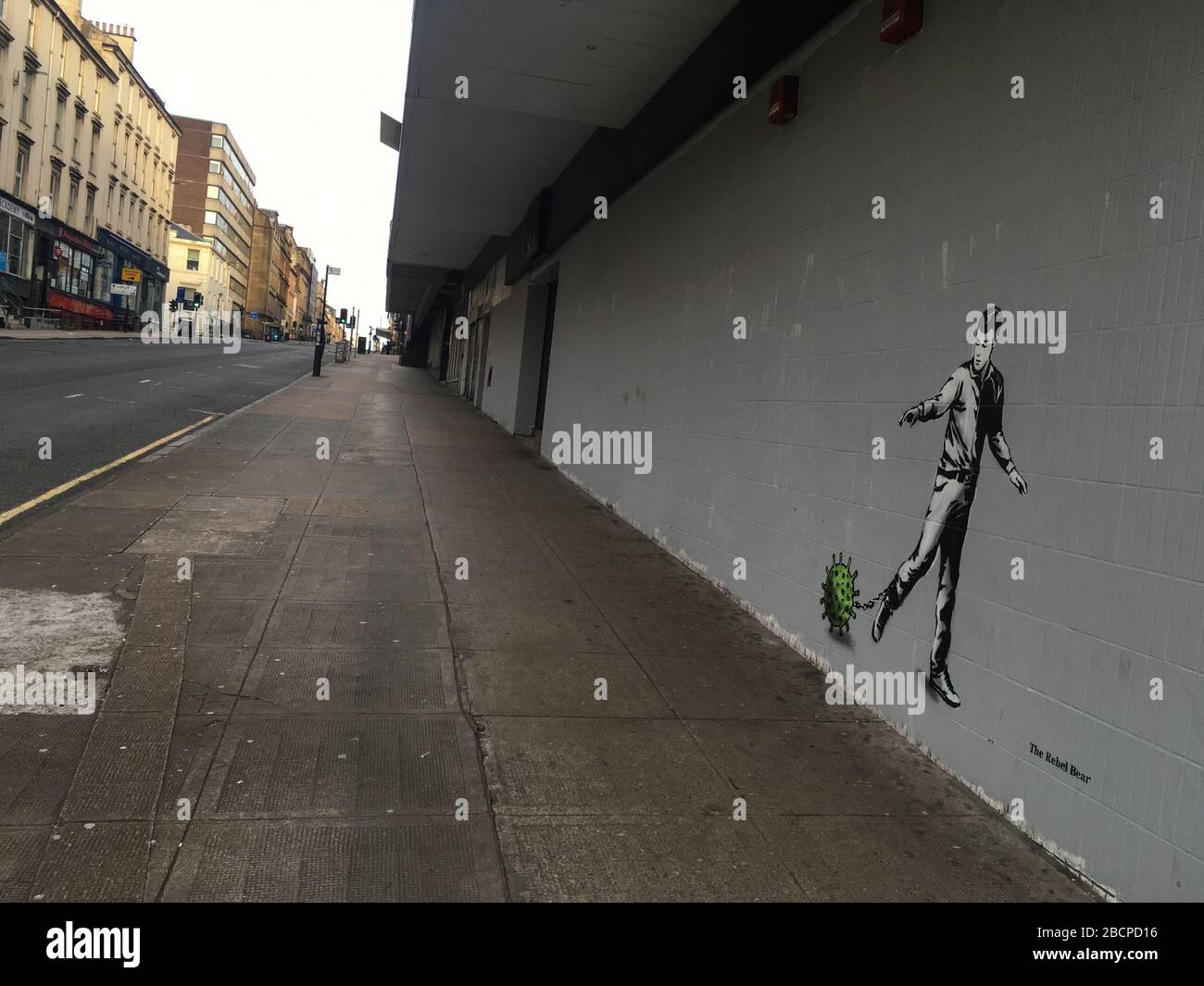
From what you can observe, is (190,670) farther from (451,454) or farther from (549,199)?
(549,199)

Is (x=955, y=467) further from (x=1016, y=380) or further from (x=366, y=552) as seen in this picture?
(x=366, y=552)

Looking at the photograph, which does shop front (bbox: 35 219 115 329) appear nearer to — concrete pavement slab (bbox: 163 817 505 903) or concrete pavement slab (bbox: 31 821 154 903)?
concrete pavement slab (bbox: 31 821 154 903)

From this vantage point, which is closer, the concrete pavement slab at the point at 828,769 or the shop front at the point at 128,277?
the concrete pavement slab at the point at 828,769

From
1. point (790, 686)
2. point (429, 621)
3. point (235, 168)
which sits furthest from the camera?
point (235, 168)

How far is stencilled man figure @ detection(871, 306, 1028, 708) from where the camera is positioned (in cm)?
409

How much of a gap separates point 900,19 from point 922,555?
279cm

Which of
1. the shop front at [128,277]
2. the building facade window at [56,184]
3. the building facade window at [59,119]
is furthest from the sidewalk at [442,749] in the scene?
the shop front at [128,277]

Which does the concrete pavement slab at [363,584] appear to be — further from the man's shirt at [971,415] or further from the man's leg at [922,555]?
the man's shirt at [971,415]

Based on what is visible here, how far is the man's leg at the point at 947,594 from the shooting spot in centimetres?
423

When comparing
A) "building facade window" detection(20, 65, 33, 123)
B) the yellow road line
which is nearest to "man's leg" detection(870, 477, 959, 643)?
the yellow road line

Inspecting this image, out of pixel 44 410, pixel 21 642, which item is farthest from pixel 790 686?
pixel 44 410

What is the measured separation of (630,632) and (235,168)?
339 ft

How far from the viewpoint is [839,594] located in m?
5.34

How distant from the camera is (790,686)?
17.3 ft
